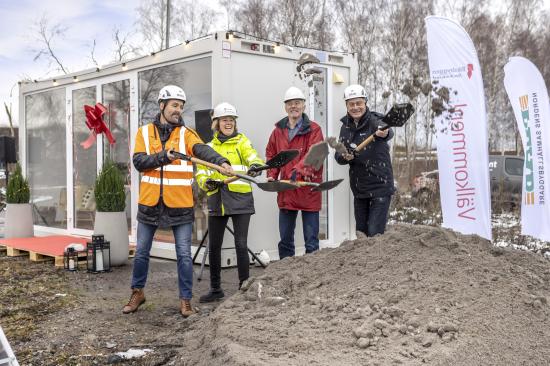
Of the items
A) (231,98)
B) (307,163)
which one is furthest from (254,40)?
(307,163)

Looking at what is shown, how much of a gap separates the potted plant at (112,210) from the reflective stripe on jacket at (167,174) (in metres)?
2.48

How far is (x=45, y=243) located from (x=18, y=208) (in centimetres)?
112

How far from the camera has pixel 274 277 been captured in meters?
4.44

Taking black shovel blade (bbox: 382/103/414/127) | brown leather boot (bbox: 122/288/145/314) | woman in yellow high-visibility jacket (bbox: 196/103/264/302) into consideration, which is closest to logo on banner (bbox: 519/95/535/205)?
black shovel blade (bbox: 382/103/414/127)

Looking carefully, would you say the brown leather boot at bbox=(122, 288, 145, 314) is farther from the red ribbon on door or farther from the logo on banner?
the logo on banner

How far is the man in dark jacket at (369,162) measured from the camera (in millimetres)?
5355

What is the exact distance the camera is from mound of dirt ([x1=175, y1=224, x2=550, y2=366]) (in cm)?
306

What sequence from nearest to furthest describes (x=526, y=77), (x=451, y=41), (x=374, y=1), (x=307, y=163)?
1. (x=307, y=163)
2. (x=451, y=41)
3. (x=526, y=77)
4. (x=374, y=1)

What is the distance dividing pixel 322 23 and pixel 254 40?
17466mm

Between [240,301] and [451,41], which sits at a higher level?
[451,41]

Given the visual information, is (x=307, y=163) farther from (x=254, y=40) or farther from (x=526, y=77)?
(x=526, y=77)

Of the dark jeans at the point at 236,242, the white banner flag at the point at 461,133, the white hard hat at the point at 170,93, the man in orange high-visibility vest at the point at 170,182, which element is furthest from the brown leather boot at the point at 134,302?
the white banner flag at the point at 461,133

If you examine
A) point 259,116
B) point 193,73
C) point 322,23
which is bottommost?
point 259,116

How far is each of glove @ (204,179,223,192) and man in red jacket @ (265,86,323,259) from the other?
2.26ft
